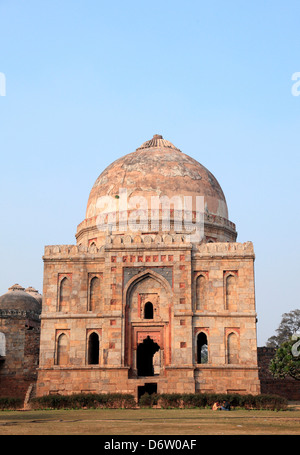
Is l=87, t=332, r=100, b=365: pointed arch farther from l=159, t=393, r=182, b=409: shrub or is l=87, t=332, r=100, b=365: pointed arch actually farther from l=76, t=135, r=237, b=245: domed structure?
l=76, t=135, r=237, b=245: domed structure

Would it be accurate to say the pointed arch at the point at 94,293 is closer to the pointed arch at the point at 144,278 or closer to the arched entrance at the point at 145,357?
the pointed arch at the point at 144,278

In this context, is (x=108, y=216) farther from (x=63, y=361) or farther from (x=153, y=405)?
(x=153, y=405)

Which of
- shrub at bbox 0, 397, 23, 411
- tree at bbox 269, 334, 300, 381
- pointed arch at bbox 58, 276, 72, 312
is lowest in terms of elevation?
shrub at bbox 0, 397, 23, 411

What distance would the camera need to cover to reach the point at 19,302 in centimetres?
4353

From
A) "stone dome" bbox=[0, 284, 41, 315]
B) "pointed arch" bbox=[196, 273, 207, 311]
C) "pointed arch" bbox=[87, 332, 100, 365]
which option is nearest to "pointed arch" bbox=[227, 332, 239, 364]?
"pointed arch" bbox=[196, 273, 207, 311]

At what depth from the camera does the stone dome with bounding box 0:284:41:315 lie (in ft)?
141

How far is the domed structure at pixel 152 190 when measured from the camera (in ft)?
114

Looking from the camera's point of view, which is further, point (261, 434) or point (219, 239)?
point (219, 239)

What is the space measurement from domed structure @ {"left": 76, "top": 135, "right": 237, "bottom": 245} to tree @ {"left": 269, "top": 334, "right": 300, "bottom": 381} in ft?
26.4
